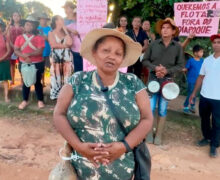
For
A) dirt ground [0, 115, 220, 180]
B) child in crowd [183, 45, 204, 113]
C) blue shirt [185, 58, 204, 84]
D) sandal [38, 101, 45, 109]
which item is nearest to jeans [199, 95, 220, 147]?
dirt ground [0, 115, 220, 180]

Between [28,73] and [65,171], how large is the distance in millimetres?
3826

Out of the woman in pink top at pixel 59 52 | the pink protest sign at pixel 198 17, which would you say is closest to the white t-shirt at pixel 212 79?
the pink protest sign at pixel 198 17

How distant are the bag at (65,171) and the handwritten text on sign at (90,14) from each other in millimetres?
2851

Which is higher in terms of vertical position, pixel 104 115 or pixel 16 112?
pixel 104 115

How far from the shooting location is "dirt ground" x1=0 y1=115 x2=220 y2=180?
132 inches

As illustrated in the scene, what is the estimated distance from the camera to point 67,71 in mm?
5066

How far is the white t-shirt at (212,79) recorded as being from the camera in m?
3.88

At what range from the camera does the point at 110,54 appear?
1.68m

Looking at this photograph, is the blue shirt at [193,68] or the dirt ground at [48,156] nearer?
the dirt ground at [48,156]

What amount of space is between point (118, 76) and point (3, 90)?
5.41 meters

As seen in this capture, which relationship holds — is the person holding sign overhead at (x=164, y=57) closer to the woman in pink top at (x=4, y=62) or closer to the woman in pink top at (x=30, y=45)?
the woman in pink top at (x=30, y=45)

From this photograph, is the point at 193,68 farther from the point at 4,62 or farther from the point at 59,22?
the point at 4,62

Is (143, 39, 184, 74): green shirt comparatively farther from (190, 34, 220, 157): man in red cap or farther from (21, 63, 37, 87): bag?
(21, 63, 37, 87): bag

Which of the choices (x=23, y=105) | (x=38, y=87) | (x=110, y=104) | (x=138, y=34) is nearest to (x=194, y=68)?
(x=138, y=34)
